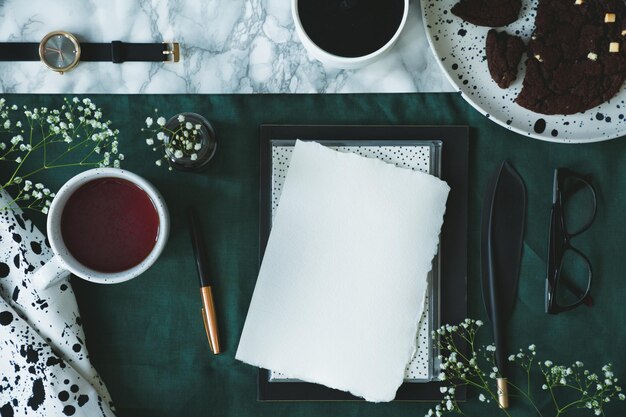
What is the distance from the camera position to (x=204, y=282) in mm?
818

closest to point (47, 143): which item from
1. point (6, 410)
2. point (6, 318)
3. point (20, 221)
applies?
point (20, 221)

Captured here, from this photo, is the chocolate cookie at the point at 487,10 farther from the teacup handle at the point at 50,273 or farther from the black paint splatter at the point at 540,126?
the teacup handle at the point at 50,273

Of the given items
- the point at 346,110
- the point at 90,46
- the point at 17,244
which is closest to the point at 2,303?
the point at 17,244

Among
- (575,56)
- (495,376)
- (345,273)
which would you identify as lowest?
(495,376)

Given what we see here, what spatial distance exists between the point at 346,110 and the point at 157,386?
0.45 meters

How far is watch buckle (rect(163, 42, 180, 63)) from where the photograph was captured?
83 cm

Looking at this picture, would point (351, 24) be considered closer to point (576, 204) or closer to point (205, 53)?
point (205, 53)

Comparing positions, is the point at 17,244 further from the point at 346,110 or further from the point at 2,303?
the point at 346,110

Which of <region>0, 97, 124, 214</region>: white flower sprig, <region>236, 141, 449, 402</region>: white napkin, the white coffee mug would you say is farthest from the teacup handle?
<region>236, 141, 449, 402</region>: white napkin

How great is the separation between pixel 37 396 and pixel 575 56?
81 centimetres

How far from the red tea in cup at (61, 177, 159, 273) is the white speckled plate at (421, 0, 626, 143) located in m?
0.42

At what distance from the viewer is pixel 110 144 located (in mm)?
832

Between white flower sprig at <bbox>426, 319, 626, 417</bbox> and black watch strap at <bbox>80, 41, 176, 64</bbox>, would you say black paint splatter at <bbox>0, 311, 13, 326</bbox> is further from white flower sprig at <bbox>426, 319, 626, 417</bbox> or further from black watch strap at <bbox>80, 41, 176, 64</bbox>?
white flower sprig at <bbox>426, 319, 626, 417</bbox>

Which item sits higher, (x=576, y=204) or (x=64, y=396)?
(x=576, y=204)
